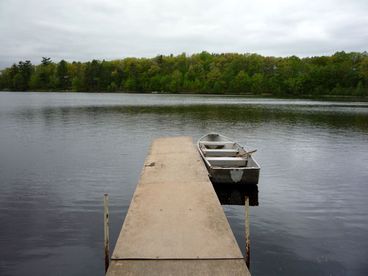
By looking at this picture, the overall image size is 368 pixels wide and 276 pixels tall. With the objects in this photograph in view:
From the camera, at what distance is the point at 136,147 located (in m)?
31.7

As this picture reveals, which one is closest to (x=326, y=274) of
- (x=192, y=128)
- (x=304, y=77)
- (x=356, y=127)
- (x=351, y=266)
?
(x=351, y=266)

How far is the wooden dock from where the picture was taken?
28.0 ft

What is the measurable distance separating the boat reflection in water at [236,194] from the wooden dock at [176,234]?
2.28 m

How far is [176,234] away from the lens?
10.1 meters

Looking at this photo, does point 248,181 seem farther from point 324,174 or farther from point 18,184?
point 18,184

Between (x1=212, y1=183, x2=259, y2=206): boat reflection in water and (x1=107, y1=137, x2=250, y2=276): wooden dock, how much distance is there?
2.28 meters

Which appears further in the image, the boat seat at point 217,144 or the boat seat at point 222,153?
the boat seat at point 217,144

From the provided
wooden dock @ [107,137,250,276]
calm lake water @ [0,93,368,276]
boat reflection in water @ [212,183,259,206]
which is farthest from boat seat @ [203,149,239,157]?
wooden dock @ [107,137,250,276]

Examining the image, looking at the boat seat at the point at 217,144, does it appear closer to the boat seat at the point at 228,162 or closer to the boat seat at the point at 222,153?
the boat seat at the point at 222,153

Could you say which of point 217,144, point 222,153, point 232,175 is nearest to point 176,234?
point 232,175

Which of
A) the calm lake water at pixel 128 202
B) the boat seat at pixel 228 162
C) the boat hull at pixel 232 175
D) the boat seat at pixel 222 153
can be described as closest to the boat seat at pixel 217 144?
the boat seat at pixel 222 153

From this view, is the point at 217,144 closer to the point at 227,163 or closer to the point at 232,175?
the point at 227,163

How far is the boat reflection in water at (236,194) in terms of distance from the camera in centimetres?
1742

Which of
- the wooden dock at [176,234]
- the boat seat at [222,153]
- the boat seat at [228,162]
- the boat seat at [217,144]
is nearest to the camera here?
the wooden dock at [176,234]
